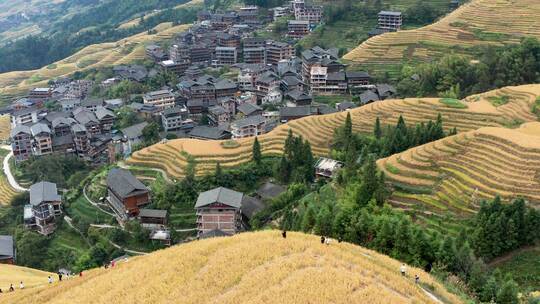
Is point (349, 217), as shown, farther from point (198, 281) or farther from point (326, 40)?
point (326, 40)

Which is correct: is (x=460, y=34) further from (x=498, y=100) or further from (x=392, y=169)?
(x=392, y=169)

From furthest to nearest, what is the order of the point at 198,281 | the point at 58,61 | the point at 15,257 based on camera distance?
the point at 58,61 < the point at 15,257 < the point at 198,281

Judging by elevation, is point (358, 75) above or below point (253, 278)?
below

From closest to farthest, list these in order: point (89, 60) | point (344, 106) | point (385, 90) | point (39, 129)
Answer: point (344, 106) < point (385, 90) < point (39, 129) < point (89, 60)

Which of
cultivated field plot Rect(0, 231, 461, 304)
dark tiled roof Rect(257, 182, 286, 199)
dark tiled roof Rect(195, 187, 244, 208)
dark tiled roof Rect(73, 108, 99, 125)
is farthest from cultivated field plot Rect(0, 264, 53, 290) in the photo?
dark tiled roof Rect(73, 108, 99, 125)

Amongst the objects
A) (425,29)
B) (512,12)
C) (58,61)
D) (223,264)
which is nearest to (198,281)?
(223,264)

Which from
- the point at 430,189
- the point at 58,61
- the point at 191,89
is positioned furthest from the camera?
the point at 58,61

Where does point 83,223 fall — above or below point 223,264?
below

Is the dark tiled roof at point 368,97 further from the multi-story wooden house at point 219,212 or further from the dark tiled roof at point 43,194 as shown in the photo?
the dark tiled roof at point 43,194

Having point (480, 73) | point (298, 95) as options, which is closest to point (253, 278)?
point (480, 73)
